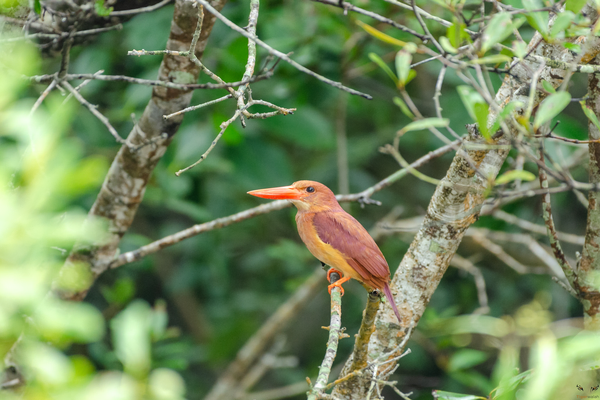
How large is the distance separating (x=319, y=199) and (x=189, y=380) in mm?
2981

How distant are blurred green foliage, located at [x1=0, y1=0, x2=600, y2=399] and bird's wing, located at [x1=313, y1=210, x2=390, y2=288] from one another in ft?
2.14

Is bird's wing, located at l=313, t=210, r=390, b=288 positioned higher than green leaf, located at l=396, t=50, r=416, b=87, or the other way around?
green leaf, located at l=396, t=50, r=416, b=87

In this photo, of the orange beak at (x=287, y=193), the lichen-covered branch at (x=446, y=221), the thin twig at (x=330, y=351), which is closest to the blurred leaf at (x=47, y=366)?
the thin twig at (x=330, y=351)

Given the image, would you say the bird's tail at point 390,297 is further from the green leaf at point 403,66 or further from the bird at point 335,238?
the green leaf at point 403,66

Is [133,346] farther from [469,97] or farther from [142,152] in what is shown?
[142,152]

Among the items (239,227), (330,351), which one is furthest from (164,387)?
(239,227)

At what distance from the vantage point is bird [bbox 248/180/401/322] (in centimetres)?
222

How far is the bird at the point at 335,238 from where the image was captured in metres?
2.22

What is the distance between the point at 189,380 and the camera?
4.86 meters

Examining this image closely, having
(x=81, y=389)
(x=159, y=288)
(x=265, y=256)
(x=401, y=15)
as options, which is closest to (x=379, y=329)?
(x=81, y=389)

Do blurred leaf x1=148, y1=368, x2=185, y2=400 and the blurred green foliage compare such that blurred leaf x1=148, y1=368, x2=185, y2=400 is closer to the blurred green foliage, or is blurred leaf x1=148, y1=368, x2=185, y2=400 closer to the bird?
the blurred green foliage

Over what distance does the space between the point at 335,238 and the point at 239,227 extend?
2303mm

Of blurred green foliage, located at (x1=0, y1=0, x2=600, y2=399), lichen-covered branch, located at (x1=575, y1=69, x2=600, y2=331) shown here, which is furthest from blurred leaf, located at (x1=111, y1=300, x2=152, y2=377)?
lichen-covered branch, located at (x1=575, y1=69, x2=600, y2=331)

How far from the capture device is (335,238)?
Result: 8.04 feet
